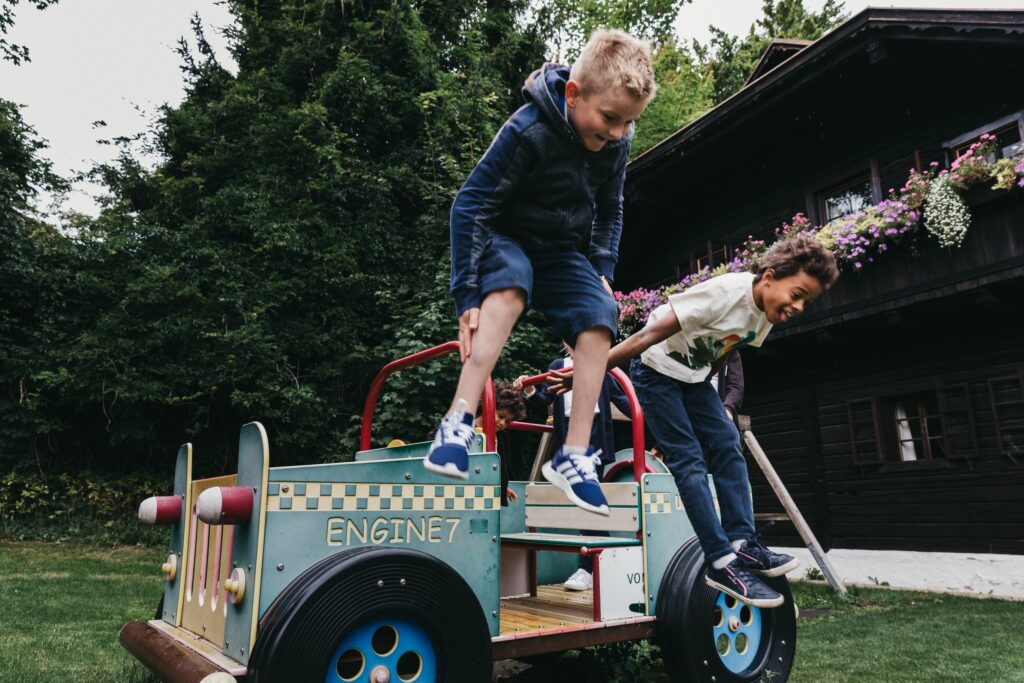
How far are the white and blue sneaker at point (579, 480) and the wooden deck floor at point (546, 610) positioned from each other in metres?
0.94

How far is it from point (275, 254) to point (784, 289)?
12.7 m

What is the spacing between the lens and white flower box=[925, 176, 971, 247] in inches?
325

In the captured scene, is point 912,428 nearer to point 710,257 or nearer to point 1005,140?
point 1005,140

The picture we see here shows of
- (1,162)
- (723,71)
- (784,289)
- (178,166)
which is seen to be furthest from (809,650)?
(723,71)

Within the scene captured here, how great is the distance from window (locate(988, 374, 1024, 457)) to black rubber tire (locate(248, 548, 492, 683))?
8.66 metres

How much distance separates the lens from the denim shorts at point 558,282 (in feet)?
8.04

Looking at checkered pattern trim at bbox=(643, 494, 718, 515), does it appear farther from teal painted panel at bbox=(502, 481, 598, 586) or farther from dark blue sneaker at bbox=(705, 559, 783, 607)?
teal painted panel at bbox=(502, 481, 598, 586)

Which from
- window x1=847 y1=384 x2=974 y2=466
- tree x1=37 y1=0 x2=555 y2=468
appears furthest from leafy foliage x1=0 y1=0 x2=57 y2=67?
window x1=847 y1=384 x2=974 y2=466

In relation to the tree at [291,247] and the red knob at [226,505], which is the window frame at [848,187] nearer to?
the tree at [291,247]

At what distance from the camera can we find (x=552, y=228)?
8.46ft

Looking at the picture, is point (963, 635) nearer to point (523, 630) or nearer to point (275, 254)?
point (523, 630)

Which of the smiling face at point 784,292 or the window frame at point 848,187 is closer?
the smiling face at point 784,292

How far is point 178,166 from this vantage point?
1691 cm

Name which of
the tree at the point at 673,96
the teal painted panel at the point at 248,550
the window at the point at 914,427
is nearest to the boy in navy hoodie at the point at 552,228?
the teal painted panel at the point at 248,550
